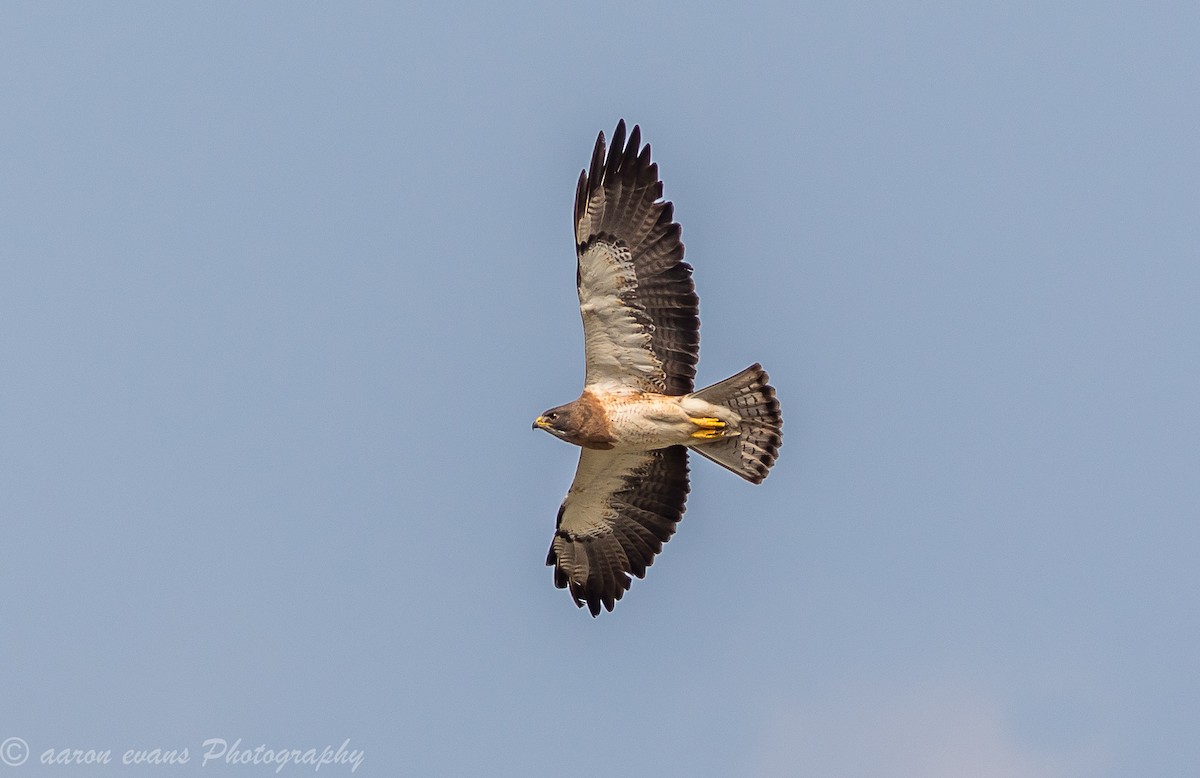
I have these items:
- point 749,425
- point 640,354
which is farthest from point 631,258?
point 749,425

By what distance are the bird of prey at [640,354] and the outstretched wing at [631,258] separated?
0.4 inches

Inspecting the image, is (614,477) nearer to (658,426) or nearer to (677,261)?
(658,426)

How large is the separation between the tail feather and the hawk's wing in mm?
652

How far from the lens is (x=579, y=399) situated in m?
19.5

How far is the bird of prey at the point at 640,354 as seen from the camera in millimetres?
19031

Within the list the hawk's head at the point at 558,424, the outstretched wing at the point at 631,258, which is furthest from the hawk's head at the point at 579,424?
the outstretched wing at the point at 631,258

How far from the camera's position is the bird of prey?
62.4 ft

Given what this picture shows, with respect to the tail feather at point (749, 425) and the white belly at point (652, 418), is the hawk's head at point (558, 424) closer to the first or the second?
the white belly at point (652, 418)

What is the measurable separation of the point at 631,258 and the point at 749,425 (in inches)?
91.5

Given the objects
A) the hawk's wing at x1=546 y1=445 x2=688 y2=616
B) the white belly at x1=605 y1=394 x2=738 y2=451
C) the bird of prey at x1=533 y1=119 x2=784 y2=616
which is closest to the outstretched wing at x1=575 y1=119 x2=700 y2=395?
the bird of prey at x1=533 y1=119 x2=784 y2=616

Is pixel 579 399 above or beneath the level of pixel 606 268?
beneath

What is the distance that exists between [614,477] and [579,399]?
1.38m

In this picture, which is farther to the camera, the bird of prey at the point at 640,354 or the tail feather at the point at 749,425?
the tail feather at the point at 749,425

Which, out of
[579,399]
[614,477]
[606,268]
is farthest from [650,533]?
[606,268]
